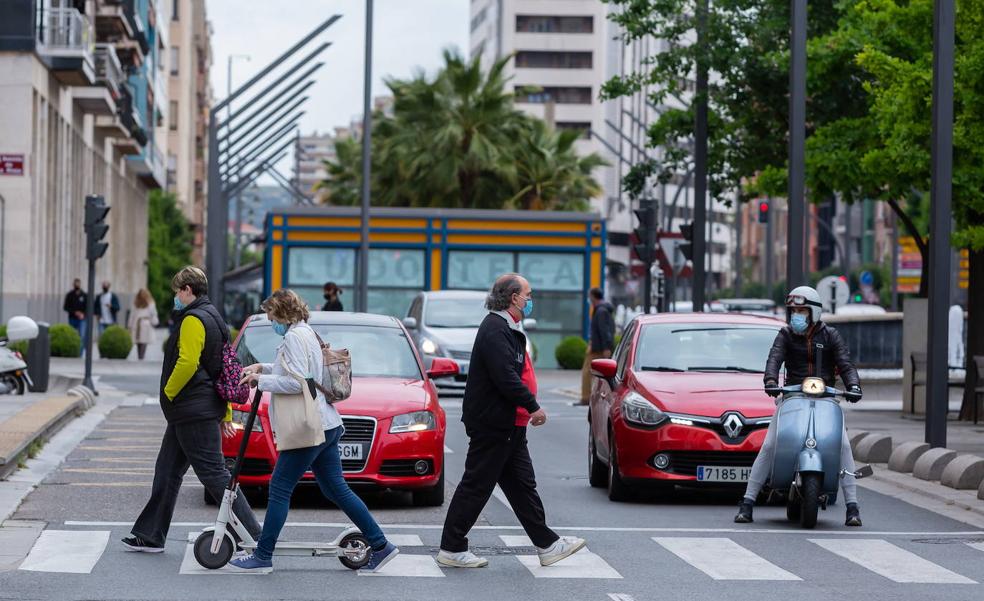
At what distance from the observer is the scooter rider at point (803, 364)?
13.6 m

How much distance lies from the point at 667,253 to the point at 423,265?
10076 millimetres

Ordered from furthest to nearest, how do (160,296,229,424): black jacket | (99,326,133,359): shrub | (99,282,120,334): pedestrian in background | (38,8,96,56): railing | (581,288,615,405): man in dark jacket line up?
(99,282,120,334): pedestrian in background → (38,8,96,56): railing → (99,326,133,359): shrub → (581,288,615,405): man in dark jacket → (160,296,229,424): black jacket

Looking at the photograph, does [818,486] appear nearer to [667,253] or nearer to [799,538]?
[799,538]

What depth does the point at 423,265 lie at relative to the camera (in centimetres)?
4178

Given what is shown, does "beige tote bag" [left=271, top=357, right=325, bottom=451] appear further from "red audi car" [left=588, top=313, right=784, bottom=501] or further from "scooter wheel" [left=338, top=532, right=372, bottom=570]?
"red audi car" [left=588, top=313, right=784, bottom=501]

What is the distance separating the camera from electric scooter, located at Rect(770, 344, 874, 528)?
13.3m

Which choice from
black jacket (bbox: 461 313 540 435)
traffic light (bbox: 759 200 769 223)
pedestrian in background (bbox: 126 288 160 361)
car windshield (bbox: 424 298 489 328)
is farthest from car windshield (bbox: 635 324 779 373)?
traffic light (bbox: 759 200 769 223)

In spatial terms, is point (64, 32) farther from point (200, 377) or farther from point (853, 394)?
point (200, 377)

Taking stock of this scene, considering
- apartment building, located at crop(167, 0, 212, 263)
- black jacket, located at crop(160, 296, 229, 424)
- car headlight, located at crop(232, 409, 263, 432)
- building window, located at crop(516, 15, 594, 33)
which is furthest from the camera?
building window, located at crop(516, 15, 594, 33)

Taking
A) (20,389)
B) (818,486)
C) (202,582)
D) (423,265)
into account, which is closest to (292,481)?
(202,582)

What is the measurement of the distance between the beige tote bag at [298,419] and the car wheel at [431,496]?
3924 millimetres

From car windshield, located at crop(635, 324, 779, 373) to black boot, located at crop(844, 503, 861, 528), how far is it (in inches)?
91.5

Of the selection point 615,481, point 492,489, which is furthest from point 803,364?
point 492,489

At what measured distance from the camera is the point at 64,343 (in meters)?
39.8
